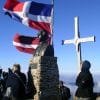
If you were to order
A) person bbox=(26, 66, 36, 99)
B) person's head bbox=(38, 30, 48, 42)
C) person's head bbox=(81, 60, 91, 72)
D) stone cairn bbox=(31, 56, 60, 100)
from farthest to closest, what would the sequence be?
person's head bbox=(38, 30, 48, 42) → stone cairn bbox=(31, 56, 60, 100) → person bbox=(26, 66, 36, 99) → person's head bbox=(81, 60, 91, 72)

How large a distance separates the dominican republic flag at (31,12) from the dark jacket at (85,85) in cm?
529

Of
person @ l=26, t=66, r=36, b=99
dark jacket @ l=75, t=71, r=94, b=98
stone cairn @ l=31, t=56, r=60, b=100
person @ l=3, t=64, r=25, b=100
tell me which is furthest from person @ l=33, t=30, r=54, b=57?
dark jacket @ l=75, t=71, r=94, b=98

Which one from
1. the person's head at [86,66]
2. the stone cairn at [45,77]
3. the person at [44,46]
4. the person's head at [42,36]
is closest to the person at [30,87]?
the stone cairn at [45,77]

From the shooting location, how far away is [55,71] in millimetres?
12508

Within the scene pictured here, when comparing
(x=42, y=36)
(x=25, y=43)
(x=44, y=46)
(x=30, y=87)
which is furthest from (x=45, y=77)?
(x=25, y=43)

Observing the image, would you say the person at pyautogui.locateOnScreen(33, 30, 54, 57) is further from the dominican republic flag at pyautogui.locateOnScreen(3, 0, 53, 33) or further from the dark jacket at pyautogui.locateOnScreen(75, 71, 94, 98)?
the dark jacket at pyautogui.locateOnScreen(75, 71, 94, 98)

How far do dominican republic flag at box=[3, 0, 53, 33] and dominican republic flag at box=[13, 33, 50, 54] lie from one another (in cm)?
47

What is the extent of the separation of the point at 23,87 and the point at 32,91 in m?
2.01

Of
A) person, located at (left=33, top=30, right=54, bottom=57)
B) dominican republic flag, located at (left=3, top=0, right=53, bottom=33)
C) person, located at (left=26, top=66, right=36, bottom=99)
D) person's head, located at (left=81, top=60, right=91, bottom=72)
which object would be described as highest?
dominican republic flag, located at (left=3, top=0, right=53, bottom=33)

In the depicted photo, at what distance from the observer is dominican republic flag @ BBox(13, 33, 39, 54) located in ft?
45.8

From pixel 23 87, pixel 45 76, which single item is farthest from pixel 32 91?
pixel 23 87

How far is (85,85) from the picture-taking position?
893cm

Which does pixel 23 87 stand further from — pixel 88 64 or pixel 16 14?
pixel 16 14

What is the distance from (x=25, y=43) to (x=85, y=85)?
18.2 feet
